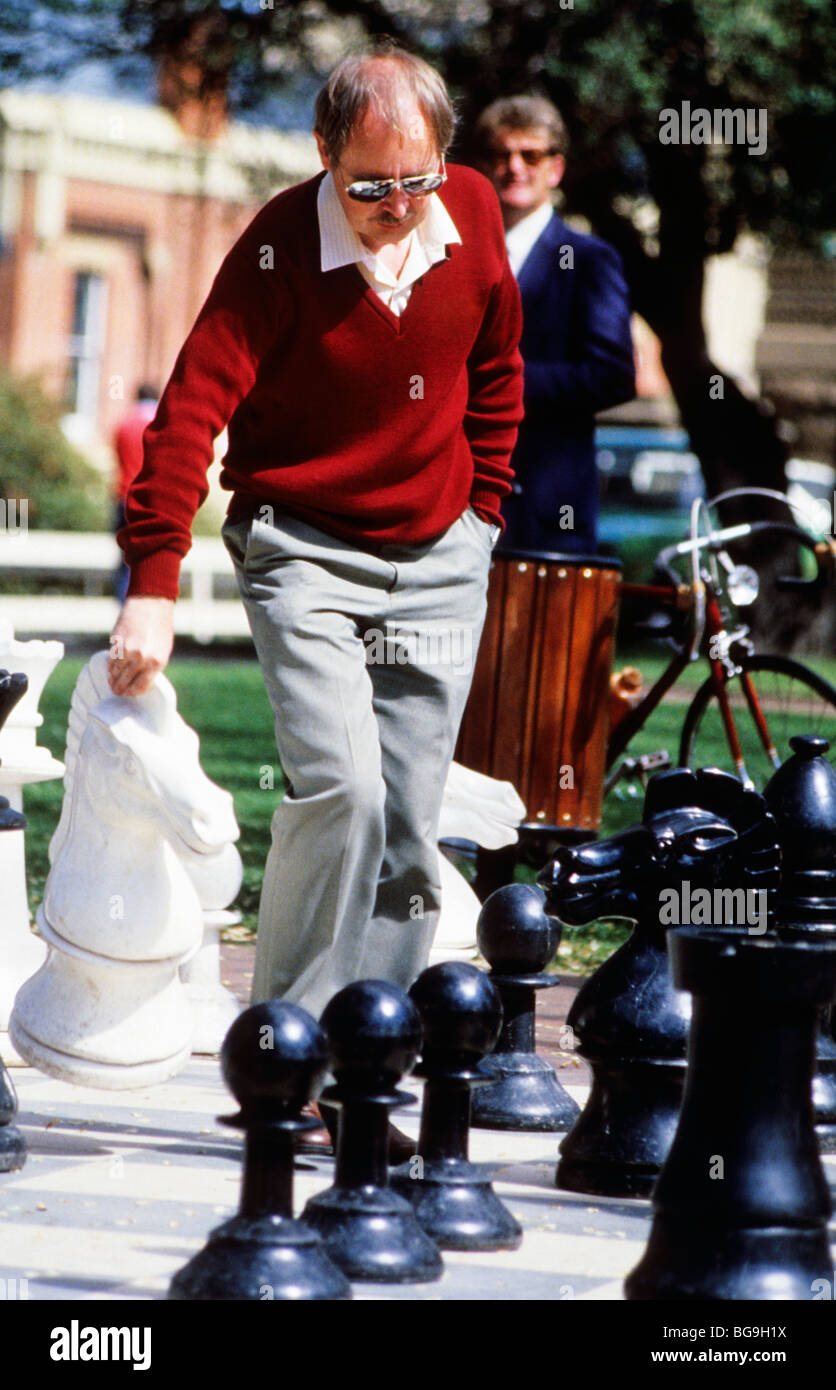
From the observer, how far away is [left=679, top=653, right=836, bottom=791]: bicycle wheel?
7.87 metres

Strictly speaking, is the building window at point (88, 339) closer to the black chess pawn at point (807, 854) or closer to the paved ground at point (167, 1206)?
the paved ground at point (167, 1206)

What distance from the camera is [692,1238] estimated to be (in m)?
3.00

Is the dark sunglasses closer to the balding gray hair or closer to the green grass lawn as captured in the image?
the green grass lawn

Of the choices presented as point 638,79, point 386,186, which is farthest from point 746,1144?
point 638,79

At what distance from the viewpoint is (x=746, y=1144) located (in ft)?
9.94

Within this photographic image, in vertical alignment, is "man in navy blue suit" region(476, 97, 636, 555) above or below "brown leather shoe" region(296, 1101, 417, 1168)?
above

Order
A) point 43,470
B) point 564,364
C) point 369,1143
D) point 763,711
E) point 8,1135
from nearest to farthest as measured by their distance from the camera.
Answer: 1. point 369,1143
2. point 8,1135
3. point 564,364
4. point 763,711
5. point 43,470

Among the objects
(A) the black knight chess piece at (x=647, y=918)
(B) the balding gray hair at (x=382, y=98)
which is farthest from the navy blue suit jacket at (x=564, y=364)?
(A) the black knight chess piece at (x=647, y=918)

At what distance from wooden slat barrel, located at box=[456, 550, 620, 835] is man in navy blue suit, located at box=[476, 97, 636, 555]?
206 millimetres

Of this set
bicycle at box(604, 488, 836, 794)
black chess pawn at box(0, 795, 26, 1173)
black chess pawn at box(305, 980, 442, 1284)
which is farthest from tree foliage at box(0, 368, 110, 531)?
black chess pawn at box(305, 980, 442, 1284)

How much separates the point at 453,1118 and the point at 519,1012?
103 centimetres

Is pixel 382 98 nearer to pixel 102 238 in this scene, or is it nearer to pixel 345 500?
pixel 345 500

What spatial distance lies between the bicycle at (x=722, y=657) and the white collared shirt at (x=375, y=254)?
129 inches
